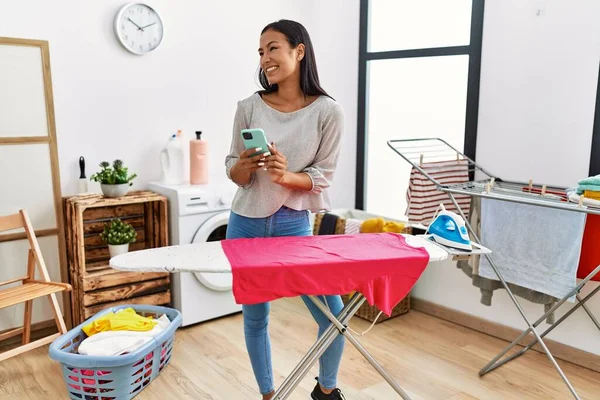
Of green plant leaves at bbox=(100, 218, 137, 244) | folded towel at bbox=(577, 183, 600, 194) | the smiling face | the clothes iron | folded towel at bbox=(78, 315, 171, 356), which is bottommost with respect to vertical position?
folded towel at bbox=(78, 315, 171, 356)

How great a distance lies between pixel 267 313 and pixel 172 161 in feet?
4.87

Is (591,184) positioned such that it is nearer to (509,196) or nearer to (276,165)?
(509,196)

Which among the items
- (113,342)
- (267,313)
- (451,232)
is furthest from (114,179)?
(451,232)

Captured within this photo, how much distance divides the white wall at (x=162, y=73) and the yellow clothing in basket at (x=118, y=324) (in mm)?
587

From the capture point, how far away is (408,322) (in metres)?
3.17

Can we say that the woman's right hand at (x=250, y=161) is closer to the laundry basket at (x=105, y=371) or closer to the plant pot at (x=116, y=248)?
the laundry basket at (x=105, y=371)

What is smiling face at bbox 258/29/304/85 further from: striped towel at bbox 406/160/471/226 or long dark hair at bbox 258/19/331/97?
striped towel at bbox 406/160/471/226

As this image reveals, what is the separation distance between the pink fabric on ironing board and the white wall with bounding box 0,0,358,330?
1.55 metres

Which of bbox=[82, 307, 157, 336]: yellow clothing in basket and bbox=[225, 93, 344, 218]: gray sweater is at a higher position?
bbox=[225, 93, 344, 218]: gray sweater

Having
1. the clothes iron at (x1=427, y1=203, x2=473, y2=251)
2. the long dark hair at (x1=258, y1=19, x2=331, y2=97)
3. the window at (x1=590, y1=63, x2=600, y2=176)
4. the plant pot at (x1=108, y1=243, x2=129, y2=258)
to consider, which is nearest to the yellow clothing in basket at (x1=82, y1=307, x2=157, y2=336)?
the plant pot at (x1=108, y1=243, x2=129, y2=258)

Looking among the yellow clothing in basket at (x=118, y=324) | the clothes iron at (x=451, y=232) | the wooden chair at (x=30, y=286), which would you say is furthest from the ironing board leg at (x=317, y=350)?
the wooden chair at (x=30, y=286)

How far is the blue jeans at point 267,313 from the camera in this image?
1.90 m

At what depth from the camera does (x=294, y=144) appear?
186cm

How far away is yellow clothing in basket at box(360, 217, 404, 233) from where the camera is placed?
309cm
